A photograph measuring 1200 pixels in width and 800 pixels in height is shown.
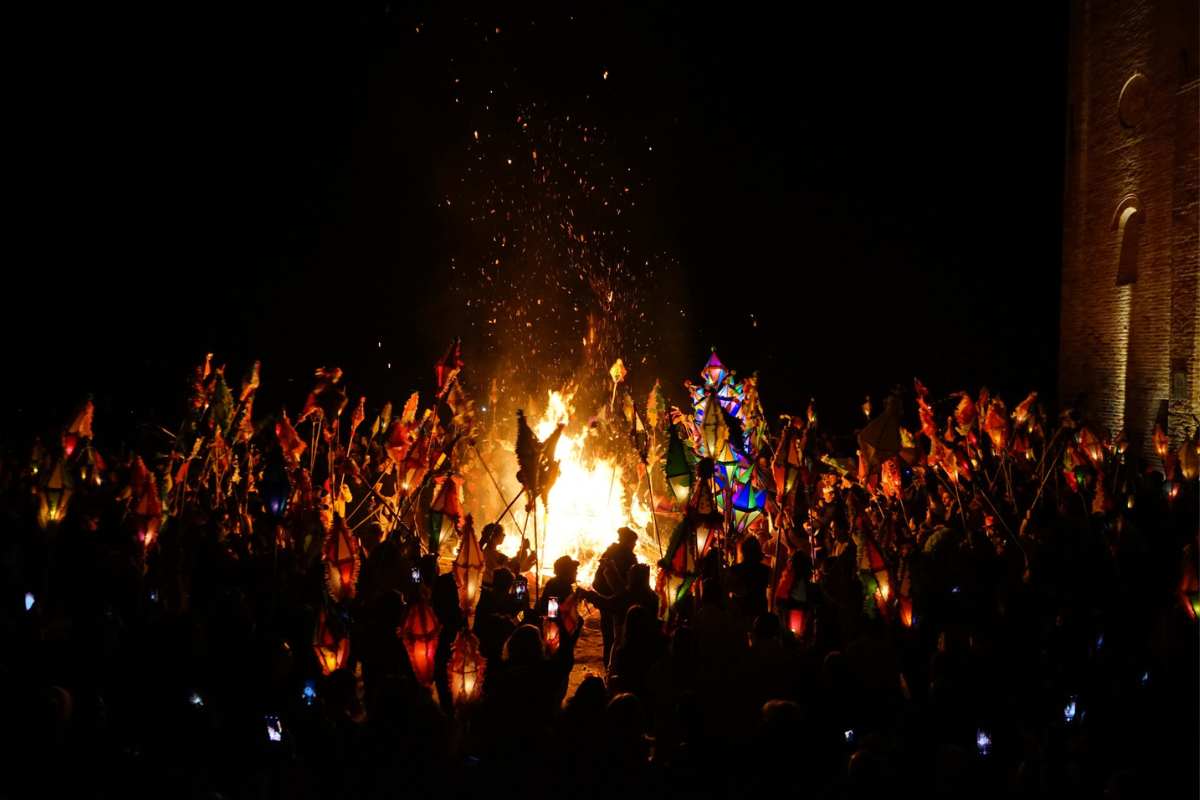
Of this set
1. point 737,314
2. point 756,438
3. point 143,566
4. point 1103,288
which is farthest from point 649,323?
point 143,566

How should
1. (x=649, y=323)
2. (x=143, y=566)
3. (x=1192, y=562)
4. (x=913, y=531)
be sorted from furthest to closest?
(x=649, y=323) < (x=913, y=531) < (x=143, y=566) < (x=1192, y=562)

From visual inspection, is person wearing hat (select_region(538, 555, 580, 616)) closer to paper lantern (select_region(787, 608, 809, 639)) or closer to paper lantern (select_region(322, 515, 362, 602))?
paper lantern (select_region(322, 515, 362, 602))

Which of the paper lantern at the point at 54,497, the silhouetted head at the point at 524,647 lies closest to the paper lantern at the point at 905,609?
the silhouetted head at the point at 524,647

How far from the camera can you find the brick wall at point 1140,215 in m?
14.8

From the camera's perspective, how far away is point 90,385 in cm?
1880

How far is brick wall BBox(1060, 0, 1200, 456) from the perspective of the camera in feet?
48.6

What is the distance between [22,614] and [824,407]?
1971cm

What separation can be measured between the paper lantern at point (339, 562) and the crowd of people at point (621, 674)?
0.05m

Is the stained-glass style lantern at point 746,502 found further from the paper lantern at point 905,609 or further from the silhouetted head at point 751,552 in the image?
the paper lantern at point 905,609

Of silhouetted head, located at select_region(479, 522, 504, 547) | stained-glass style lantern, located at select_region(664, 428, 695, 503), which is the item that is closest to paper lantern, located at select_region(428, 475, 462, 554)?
silhouetted head, located at select_region(479, 522, 504, 547)

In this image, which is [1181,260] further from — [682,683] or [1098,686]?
[682,683]

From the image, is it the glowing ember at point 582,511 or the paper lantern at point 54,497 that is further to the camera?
the glowing ember at point 582,511

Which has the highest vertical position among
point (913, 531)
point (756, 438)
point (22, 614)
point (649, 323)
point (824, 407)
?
point (649, 323)

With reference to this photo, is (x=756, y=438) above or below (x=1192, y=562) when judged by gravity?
above
